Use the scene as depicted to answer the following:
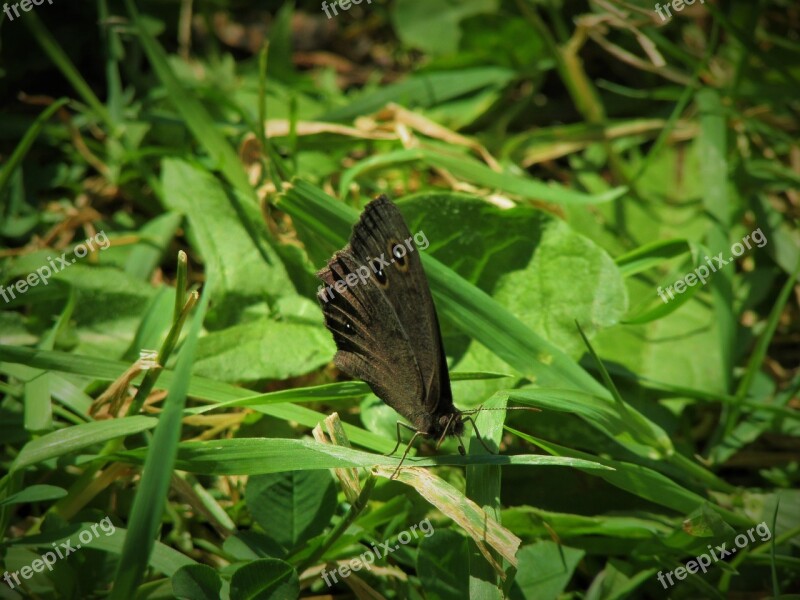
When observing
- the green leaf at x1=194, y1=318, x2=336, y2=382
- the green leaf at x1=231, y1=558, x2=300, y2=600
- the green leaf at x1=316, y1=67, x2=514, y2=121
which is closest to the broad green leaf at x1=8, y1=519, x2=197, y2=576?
the green leaf at x1=231, y1=558, x2=300, y2=600

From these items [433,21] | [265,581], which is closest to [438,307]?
[265,581]

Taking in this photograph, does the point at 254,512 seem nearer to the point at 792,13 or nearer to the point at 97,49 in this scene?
the point at 97,49

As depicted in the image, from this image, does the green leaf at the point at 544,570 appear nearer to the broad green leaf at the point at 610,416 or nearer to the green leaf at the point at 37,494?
the broad green leaf at the point at 610,416

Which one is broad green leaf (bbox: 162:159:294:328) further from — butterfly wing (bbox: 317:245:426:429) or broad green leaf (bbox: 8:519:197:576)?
broad green leaf (bbox: 8:519:197:576)

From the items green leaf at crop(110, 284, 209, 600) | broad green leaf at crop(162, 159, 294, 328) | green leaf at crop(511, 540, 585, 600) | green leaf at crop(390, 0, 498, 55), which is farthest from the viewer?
green leaf at crop(390, 0, 498, 55)

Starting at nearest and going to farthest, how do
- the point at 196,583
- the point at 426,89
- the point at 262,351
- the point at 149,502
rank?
the point at 149,502, the point at 196,583, the point at 262,351, the point at 426,89

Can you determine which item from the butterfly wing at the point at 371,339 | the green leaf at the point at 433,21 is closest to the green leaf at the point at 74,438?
the butterfly wing at the point at 371,339

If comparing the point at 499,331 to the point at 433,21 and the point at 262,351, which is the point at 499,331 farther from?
the point at 433,21
